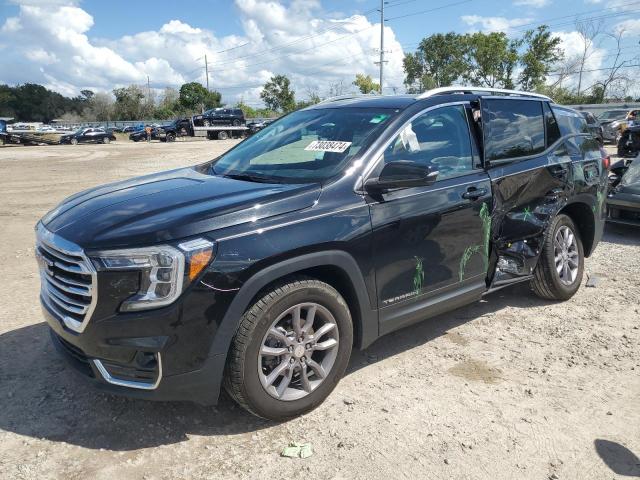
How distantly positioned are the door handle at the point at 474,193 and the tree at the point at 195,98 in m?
85.3

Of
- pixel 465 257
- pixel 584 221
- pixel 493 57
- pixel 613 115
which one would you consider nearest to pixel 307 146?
A: pixel 465 257

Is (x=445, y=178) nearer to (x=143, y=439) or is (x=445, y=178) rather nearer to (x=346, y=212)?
(x=346, y=212)

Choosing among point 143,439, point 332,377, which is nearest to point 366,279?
point 332,377

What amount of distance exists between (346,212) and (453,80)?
7772cm

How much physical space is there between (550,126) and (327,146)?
2.47 meters

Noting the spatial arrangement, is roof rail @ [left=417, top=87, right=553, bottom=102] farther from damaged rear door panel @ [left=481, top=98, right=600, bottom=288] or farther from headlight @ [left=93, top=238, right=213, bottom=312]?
headlight @ [left=93, top=238, right=213, bottom=312]

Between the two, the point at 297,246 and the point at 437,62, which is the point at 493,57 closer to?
the point at 437,62

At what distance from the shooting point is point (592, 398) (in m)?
3.33

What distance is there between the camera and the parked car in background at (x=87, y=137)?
38750 mm

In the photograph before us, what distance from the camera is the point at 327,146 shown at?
3576mm

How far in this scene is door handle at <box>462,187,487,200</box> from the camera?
380 cm

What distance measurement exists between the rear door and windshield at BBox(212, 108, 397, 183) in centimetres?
111

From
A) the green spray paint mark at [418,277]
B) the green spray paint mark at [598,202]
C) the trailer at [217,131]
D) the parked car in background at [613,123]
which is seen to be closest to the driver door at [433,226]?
the green spray paint mark at [418,277]

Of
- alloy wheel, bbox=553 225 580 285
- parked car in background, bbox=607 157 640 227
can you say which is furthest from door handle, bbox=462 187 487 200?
parked car in background, bbox=607 157 640 227
